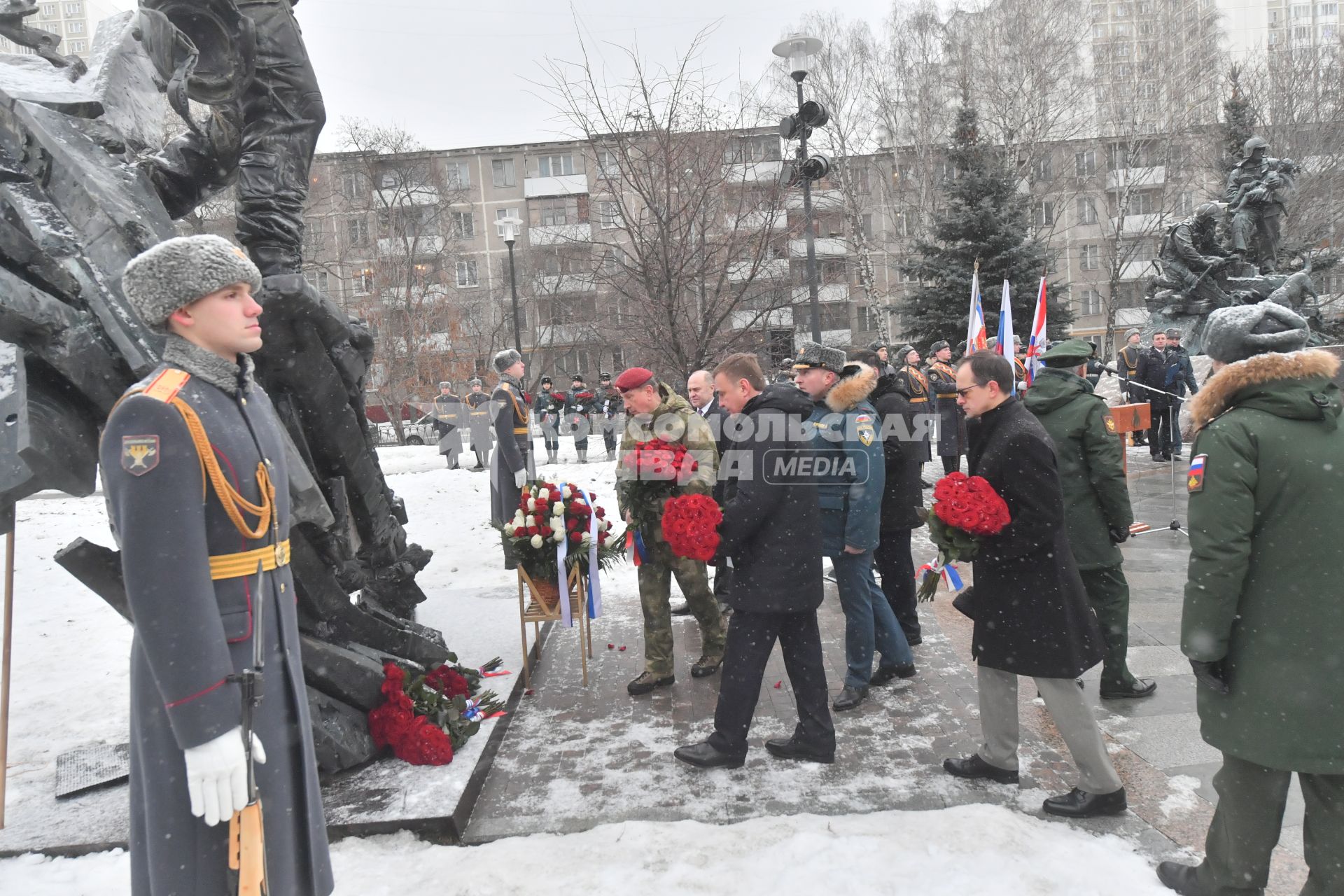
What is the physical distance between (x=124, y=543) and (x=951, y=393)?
12229 millimetres

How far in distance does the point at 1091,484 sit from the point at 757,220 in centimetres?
763

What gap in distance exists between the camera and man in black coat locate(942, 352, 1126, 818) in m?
3.74

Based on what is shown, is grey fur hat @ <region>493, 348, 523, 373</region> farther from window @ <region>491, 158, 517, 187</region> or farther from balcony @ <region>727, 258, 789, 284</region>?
window @ <region>491, 158, 517, 187</region>

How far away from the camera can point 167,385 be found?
206cm

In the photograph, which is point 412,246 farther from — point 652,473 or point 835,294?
point 652,473

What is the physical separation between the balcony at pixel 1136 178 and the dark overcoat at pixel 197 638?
34128mm

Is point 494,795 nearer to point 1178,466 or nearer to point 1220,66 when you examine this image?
point 1178,466

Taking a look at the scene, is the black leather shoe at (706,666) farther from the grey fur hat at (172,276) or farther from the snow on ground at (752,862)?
the grey fur hat at (172,276)

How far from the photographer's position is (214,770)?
197 centimetres

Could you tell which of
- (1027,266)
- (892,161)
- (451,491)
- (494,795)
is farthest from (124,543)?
(892,161)

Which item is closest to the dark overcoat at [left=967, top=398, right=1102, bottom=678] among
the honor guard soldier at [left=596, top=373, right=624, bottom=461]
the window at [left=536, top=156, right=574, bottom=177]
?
the honor guard soldier at [left=596, top=373, right=624, bottom=461]

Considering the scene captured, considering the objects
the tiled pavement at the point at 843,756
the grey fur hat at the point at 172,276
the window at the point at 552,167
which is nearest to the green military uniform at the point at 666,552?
the tiled pavement at the point at 843,756

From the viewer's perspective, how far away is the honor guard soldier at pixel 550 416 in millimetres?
18469

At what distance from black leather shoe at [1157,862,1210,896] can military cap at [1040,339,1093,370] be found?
104 inches
